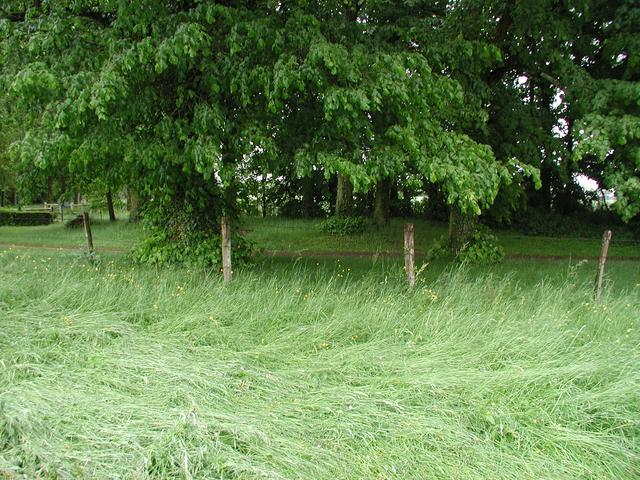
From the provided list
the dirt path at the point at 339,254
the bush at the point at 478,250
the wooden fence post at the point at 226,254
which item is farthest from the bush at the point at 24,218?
the wooden fence post at the point at 226,254

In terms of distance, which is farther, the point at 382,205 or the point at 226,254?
the point at 382,205

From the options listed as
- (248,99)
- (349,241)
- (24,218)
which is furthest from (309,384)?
(24,218)

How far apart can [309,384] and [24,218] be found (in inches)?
992

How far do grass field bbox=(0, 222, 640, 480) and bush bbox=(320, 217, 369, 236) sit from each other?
10508 millimetres

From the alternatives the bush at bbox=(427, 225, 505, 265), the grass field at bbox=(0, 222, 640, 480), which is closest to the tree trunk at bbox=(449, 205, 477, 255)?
the bush at bbox=(427, 225, 505, 265)

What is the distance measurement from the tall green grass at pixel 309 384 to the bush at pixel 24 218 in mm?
21486

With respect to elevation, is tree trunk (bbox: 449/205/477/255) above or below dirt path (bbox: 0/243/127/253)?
above

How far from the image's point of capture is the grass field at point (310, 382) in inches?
119

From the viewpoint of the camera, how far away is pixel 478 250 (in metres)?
11.7

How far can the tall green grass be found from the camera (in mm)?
3033

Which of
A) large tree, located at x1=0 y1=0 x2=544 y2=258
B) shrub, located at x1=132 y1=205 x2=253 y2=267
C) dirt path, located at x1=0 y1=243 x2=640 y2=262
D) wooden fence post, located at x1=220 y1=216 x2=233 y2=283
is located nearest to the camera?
large tree, located at x1=0 y1=0 x2=544 y2=258

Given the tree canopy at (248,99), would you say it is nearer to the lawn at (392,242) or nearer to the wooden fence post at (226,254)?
the wooden fence post at (226,254)

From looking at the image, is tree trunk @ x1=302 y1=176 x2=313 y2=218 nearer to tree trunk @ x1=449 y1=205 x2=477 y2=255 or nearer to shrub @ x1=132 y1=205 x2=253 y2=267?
tree trunk @ x1=449 y1=205 x2=477 y2=255

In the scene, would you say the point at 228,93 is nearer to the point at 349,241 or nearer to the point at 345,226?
the point at 349,241
